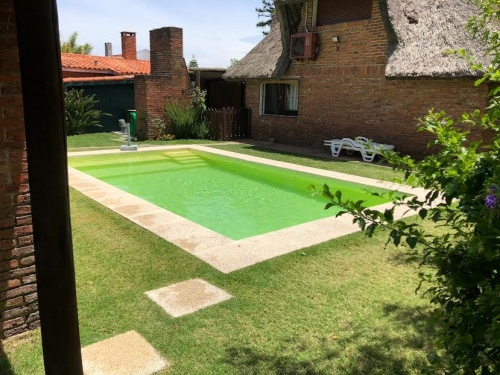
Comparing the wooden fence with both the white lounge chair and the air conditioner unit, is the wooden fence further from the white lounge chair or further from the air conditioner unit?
the white lounge chair

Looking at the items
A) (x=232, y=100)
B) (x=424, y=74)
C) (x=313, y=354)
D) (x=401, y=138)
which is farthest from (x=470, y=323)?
(x=232, y=100)

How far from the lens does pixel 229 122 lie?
18.1 metres

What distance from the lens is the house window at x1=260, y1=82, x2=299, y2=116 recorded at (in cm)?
1686

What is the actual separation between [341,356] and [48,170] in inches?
102

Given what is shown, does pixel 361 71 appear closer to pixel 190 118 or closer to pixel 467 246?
pixel 190 118

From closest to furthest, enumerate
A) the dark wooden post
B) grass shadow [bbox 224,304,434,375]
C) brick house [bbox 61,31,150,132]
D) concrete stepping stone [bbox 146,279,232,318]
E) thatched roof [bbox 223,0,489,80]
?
the dark wooden post < grass shadow [bbox 224,304,434,375] < concrete stepping stone [bbox 146,279,232,318] < thatched roof [bbox 223,0,489,80] < brick house [bbox 61,31,150,132]

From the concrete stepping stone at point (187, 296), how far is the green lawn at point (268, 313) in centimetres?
9

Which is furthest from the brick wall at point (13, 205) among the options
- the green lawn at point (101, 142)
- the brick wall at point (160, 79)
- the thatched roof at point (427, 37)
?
the brick wall at point (160, 79)

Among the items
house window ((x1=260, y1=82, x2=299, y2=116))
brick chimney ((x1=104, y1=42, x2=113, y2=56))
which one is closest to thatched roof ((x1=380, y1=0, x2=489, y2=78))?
house window ((x1=260, y1=82, x2=299, y2=116))

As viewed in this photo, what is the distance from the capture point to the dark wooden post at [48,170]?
5.18 ft

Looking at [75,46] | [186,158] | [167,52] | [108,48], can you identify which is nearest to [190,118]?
[167,52]

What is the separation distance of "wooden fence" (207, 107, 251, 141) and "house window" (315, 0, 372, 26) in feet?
17.0

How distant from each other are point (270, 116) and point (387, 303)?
14.1 m

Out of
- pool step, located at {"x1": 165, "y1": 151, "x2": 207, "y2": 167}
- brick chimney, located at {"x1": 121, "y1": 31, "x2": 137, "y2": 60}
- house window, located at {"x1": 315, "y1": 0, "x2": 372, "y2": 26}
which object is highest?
brick chimney, located at {"x1": 121, "y1": 31, "x2": 137, "y2": 60}
